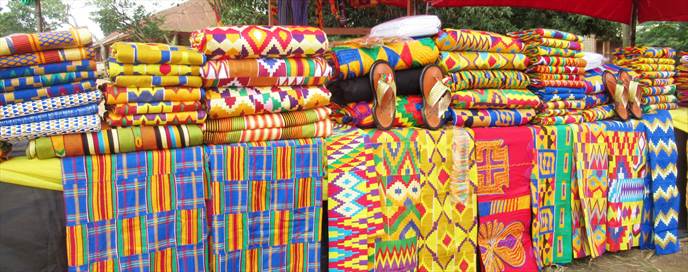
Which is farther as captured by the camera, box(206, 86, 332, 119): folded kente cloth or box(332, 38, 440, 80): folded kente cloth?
box(332, 38, 440, 80): folded kente cloth

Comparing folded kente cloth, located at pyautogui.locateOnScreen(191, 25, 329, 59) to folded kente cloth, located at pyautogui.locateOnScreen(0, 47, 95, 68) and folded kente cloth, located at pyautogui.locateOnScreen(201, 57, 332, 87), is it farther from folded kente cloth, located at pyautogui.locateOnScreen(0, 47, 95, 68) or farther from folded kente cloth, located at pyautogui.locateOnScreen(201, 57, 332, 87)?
folded kente cloth, located at pyautogui.locateOnScreen(0, 47, 95, 68)

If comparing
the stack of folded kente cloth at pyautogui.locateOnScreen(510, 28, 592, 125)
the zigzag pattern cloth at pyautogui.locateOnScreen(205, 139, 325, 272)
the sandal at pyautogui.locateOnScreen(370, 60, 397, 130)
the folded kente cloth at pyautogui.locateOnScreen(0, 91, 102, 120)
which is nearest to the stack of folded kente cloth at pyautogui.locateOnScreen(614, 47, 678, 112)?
the stack of folded kente cloth at pyautogui.locateOnScreen(510, 28, 592, 125)

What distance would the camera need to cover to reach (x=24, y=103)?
67.9 inches

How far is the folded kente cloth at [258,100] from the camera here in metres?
1.98

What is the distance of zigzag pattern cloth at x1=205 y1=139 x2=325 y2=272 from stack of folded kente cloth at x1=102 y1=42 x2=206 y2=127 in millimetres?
223

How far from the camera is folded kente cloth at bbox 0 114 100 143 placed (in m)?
1.69

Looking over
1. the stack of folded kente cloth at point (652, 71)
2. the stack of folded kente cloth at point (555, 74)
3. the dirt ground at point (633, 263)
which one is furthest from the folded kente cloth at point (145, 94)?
the stack of folded kente cloth at point (652, 71)

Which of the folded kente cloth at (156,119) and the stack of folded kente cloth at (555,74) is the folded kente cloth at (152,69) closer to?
the folded kente cloth at (156,119)

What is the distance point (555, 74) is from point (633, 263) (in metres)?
1.43

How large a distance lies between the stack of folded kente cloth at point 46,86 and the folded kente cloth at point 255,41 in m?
0.45

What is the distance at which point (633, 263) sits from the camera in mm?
3211

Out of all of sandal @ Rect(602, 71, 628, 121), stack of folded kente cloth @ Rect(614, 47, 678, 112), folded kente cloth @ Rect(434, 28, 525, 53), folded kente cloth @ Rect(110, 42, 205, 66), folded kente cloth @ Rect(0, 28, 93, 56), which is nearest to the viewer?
folded kente cloth @ Rect(0, 28, 93, 56)

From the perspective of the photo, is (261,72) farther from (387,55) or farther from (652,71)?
(652,71)

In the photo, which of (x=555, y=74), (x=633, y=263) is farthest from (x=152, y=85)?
(x=633, y=263)
